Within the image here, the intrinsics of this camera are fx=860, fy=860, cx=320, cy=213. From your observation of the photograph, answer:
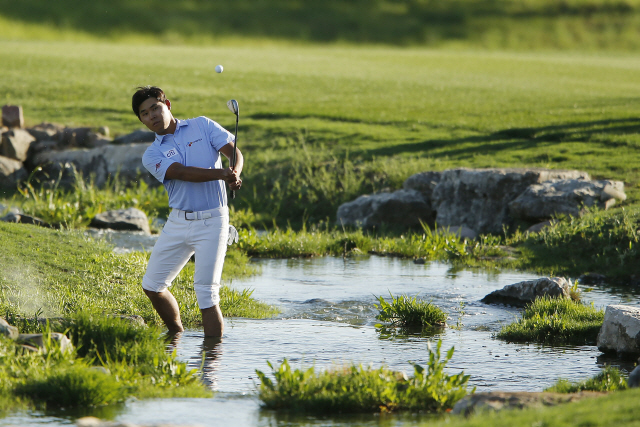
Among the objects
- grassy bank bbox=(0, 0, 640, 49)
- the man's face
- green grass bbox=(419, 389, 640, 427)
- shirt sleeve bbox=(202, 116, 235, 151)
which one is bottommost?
green grass bbox=(419, 389, 640, 427)

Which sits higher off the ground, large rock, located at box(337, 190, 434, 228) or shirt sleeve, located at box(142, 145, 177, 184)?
shirt sleeve, located at box(142, 145, 177, 184)

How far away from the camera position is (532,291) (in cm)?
1002

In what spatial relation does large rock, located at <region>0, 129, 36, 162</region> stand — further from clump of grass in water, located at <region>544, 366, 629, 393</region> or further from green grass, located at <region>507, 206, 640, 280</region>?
clump of grass in water, located at <region>544, 366, 629, 393</region>

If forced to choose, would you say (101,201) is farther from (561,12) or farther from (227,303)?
(561,12)

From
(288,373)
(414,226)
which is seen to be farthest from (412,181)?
(288,373)

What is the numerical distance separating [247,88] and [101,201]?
18357mm

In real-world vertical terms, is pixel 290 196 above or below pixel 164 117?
below

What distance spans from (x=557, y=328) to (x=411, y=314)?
58.7 inches

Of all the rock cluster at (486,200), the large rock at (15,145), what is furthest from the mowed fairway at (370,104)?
the large rock at (15,145)

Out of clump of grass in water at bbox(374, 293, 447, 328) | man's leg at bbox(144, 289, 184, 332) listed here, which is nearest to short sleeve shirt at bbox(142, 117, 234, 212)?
man's leg at bbox(144, 289, 184, 332)

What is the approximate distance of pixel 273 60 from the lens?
4831cm

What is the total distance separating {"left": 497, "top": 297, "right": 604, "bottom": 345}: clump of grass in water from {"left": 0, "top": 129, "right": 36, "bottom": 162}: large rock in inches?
606

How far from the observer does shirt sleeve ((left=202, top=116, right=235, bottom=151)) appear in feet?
25.1

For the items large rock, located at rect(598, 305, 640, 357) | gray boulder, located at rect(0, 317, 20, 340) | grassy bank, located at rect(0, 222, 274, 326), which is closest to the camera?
gray boulder, located at rect(0, 317, 20, 340)
